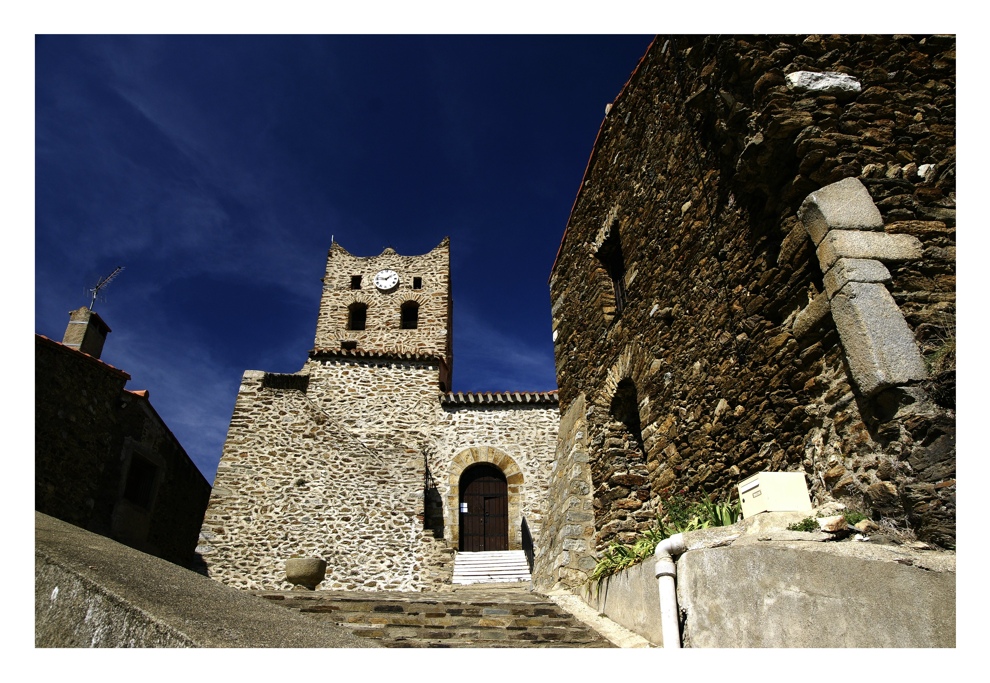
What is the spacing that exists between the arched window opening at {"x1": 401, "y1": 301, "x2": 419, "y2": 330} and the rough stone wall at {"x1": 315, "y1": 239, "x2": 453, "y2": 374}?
21cm

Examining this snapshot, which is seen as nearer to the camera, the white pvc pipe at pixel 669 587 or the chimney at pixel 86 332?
the white pvc pipe at pixel 669 587

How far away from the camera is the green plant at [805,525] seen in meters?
3.04

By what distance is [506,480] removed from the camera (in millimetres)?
14945

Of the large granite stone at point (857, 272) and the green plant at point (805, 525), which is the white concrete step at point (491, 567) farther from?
the large granite stone at point (857, 272)

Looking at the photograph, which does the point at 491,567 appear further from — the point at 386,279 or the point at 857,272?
the point at 386,279

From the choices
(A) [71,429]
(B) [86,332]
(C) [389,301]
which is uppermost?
(C) [389,301]

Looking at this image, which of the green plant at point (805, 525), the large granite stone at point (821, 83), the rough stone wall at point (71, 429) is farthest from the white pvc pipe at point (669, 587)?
the rough stone wall at point (71, 429)

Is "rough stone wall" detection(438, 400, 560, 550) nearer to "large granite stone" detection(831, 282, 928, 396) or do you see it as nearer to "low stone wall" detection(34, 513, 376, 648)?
"low stone wall" detection(34, 513, 376, 648)

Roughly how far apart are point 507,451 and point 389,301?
35.7 feet

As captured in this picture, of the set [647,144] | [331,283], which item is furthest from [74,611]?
[331,283]

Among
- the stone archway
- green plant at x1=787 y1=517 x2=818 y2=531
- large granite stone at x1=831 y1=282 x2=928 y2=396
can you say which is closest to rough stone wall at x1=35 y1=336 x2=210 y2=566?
the stone archway

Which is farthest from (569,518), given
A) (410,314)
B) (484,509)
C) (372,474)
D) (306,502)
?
(410,314)

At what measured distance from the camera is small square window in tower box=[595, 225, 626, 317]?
7.09 m

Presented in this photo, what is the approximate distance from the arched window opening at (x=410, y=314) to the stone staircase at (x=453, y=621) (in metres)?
17.5
